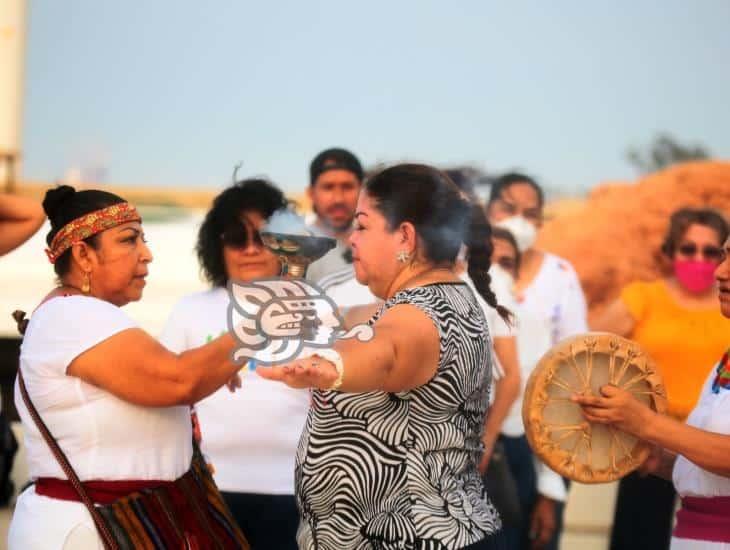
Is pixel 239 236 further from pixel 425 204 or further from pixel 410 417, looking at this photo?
pixel 410 417

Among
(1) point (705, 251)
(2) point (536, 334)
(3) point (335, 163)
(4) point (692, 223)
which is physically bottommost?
(2) point (536, 334)

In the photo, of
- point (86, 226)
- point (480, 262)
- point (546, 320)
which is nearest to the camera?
point (86, 226)

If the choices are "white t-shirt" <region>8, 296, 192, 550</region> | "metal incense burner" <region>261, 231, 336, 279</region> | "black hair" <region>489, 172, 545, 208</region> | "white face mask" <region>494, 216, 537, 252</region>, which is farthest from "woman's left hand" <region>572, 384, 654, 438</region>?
"black hair" <region>489, 172, 545, 208</region>

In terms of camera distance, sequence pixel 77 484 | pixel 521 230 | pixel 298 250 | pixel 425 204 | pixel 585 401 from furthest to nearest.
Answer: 1. pixel 521 230
2. pixel 585 401
3. pixel 77 484
4. pixel 425 204
5. pixel 298 250

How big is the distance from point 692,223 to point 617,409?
82.0 inches

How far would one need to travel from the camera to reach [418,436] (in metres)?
2.93

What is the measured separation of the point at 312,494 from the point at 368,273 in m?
0.54

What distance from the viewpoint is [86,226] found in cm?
328

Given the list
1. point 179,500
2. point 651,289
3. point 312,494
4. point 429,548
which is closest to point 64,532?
point 179,500

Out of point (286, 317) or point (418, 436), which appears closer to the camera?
point (286, 317)

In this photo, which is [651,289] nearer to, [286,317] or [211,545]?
[211,545]

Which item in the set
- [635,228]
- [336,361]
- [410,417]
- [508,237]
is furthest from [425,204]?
[635,228]

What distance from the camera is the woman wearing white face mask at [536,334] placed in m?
5.40

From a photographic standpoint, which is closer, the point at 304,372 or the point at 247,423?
the point at 304,372
